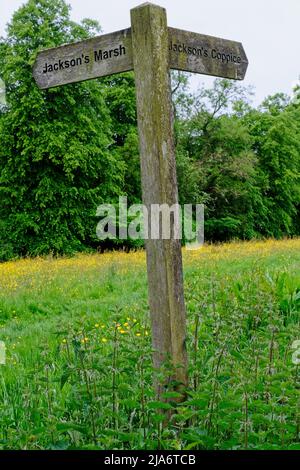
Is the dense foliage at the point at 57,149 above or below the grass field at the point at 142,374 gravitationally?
above

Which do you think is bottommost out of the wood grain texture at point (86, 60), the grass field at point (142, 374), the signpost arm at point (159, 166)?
the grass field at point (142, 374)

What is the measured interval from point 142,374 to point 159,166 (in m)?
1.22

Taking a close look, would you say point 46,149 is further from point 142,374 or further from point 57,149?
point 142,374

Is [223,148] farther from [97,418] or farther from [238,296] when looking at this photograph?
[97,418]

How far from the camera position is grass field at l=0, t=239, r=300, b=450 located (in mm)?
3207

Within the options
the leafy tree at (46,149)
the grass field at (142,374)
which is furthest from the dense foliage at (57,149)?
the grass field at (142,374)

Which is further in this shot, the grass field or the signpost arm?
the signpost arm

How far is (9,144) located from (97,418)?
25956 millimetres

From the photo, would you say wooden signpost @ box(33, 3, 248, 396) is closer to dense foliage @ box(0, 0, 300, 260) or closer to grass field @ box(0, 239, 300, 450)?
Answer: grass field @ box(0, 239, 300, 450)

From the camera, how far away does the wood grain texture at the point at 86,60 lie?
382cm

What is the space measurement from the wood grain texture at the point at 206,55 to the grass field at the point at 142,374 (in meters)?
1.55

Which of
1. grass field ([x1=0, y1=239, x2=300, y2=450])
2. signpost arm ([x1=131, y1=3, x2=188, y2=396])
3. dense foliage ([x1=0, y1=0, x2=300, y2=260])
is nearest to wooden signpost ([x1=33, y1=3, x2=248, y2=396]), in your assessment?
signpost arm ([x1=131, y1=3, x2=188, y2=396])

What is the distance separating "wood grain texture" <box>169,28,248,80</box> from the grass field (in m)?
1.55

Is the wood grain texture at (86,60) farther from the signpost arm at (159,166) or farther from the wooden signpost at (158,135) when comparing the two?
the signpost arm at (159,166)
